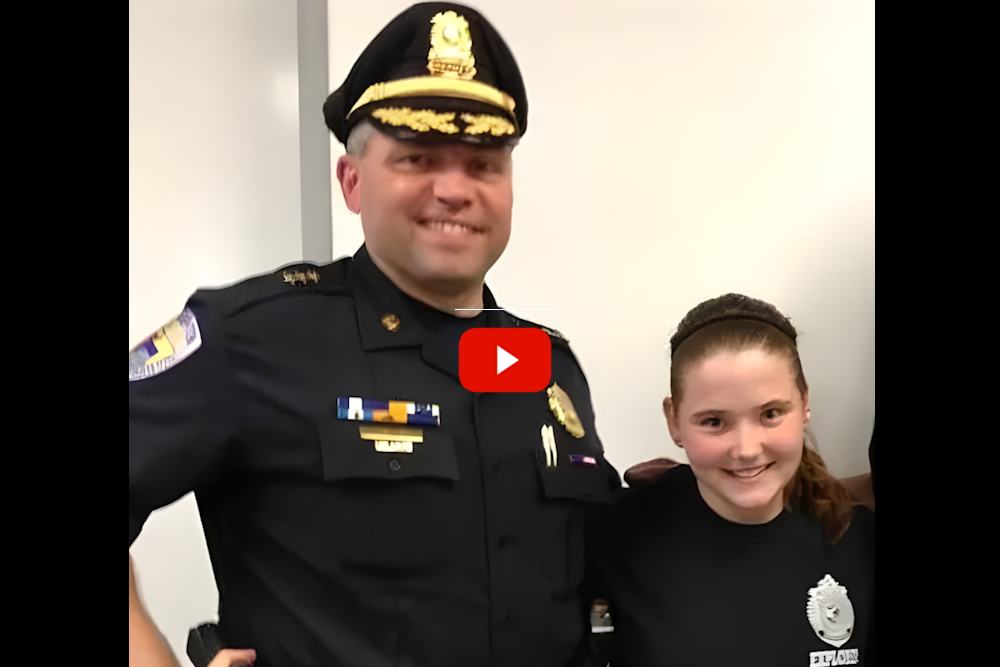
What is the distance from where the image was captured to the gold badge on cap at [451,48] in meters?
1.12

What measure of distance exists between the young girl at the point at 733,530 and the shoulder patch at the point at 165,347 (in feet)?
2.18

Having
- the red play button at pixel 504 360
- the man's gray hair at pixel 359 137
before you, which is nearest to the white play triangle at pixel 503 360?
the red play button at pixel 504 360

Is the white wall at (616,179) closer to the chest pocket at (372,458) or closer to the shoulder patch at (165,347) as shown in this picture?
the shoulder patch at (165,347)

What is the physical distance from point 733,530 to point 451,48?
848 mm

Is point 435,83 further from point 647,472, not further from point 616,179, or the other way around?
point 647,472

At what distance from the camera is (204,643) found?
44.3 inches

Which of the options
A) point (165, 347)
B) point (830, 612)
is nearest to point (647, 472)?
point (830, 612)

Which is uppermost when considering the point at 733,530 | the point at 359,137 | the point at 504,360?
the point at 359,137

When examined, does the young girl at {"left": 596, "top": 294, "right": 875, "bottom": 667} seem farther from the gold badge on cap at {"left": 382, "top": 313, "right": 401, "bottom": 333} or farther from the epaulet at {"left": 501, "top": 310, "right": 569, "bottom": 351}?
the gold badge on cap at {"left": 382, "top": 313, "right": 401, "bottom": 333}

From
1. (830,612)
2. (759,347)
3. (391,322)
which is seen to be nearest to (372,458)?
(391,322)

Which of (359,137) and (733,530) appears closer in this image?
(359,137)

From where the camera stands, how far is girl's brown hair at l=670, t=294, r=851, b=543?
124 centimetres

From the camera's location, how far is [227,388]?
1084mm

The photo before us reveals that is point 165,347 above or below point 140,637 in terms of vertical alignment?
above
